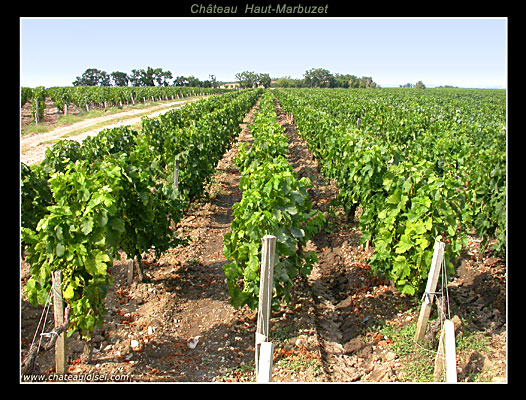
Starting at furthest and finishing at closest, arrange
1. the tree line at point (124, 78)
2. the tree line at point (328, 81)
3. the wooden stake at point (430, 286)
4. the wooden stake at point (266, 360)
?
the tree line at point (328, 81)
the tree line at point (124, 78)
the wooden stake at point (430, 286)
the wooden stake at point (266, 360)

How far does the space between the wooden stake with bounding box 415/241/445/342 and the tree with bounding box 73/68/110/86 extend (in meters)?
96.2

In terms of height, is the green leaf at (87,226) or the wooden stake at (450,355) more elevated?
the green leaf at (87,226)

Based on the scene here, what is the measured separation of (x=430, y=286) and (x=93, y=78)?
97697 millimetres

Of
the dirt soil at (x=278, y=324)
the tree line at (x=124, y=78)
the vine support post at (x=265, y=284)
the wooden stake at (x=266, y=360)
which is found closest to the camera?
the wooden stake at (x=266, y=360)

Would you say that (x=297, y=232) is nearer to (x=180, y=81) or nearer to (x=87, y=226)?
(x=87, y=226)

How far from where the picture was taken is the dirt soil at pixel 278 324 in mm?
4340

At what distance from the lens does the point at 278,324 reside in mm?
5191

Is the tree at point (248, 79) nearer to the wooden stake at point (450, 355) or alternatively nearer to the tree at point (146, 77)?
the tree at point (146, 77)

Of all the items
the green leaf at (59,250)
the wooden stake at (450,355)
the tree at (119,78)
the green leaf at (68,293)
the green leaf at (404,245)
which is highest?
the tree at (119,78)

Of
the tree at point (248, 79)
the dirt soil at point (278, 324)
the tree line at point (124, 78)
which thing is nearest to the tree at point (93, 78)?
the tree line at point (124, 78)

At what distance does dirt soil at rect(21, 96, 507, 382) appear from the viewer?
14.2 ft

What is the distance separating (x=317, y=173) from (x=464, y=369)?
9.44 m

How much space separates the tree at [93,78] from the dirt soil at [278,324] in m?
93.1

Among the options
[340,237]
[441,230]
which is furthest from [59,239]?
[340,237]
